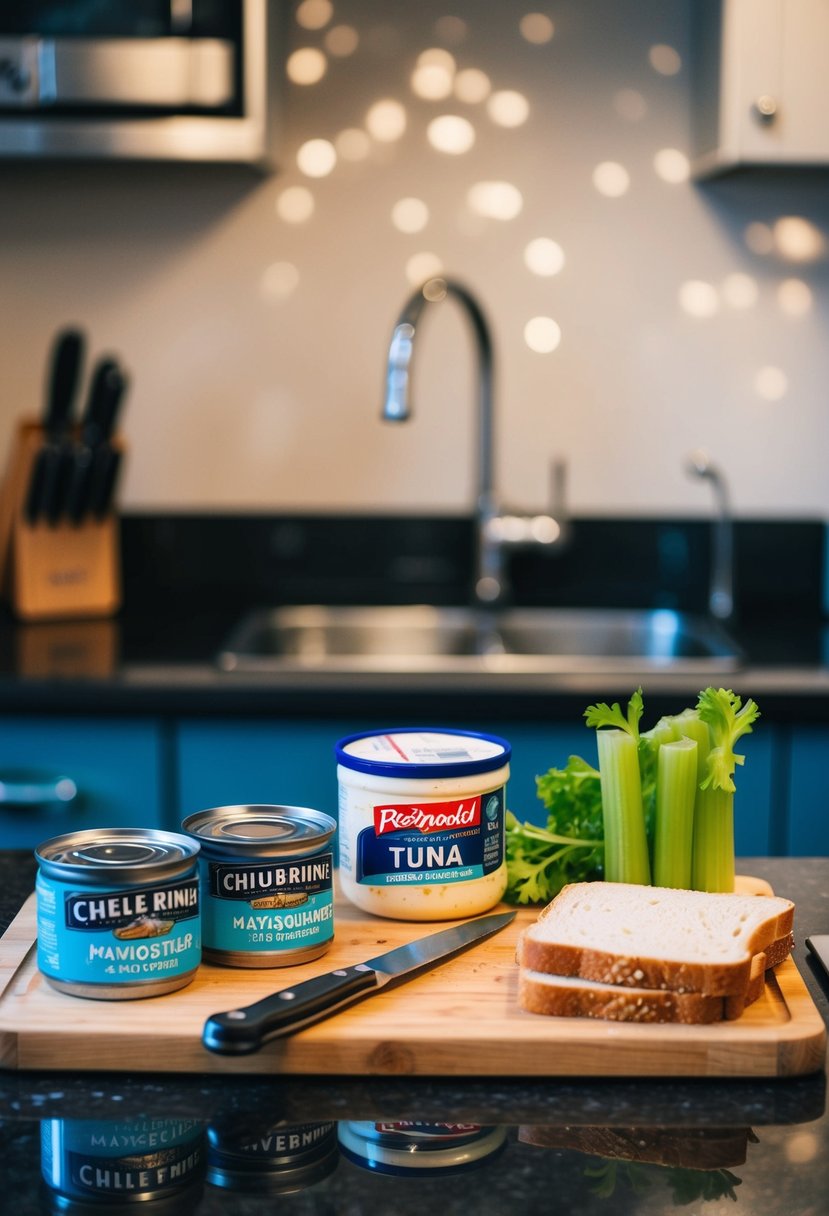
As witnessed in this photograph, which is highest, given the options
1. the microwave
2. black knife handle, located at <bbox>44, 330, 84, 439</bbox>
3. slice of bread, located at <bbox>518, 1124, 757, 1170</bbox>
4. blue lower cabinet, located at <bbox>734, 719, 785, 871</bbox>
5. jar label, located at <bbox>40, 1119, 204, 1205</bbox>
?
the microwave

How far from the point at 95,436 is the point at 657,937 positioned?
1.72 metres

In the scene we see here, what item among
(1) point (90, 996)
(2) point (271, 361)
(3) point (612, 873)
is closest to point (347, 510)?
(2) point (271, 361)

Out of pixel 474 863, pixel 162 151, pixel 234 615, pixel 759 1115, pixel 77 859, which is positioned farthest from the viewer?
pixel 234 615

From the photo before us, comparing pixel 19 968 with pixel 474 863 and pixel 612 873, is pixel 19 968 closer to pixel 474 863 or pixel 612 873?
pixel 474 863

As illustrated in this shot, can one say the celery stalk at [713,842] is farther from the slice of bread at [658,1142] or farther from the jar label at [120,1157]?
the jar label at [120,1157]

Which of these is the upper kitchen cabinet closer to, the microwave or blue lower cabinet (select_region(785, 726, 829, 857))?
the microwave

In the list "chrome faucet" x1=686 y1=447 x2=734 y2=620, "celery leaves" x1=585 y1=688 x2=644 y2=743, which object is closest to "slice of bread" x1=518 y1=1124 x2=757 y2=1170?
"celery leaves" x1=585 y1=688 x2=644 y2=743

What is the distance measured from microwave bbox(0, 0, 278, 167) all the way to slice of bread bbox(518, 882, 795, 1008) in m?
1.58

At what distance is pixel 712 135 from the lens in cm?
234

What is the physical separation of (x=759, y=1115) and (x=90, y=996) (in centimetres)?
42

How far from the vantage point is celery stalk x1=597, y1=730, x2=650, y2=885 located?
106 centimetres

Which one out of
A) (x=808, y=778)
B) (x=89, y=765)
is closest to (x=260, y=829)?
(x=89, y=765)

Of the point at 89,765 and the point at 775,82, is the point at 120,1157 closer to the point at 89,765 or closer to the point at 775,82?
the point at 89,765

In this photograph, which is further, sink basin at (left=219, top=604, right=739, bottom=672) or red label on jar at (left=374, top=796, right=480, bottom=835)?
sink basin at (left=219, top=604, right=739, bottom=672)
